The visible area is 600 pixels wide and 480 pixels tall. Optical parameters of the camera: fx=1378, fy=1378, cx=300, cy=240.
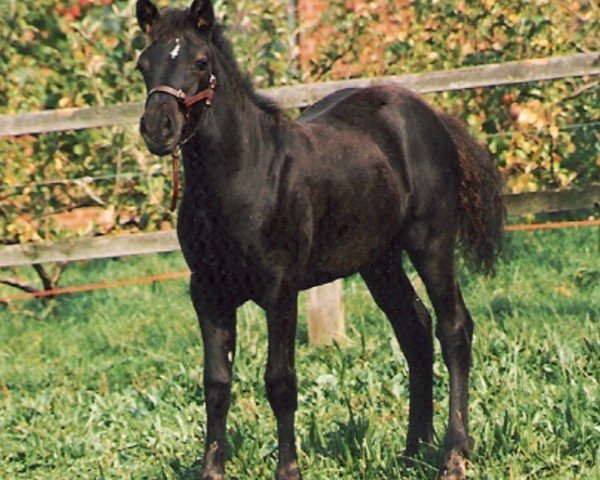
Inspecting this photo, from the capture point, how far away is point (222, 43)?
17.8 feet

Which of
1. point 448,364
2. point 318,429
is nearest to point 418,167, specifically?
point 448,364

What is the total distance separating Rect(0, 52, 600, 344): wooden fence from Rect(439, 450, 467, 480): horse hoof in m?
2.39

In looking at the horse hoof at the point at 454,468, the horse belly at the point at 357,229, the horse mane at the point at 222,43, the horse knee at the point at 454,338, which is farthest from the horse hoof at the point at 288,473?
the horse mane at the point at 222,43

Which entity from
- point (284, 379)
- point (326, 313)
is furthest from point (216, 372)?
point (326, 313)

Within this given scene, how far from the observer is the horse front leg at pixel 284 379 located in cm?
547

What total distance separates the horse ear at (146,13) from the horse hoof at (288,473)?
1806 mm

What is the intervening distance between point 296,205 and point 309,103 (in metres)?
2.40

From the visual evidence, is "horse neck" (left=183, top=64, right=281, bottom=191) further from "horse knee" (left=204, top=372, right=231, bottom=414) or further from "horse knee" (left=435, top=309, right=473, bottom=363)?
"horse knee" (left=435, top=309, right=473, bottom=363)

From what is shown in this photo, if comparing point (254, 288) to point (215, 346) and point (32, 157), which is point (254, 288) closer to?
point (215, 346)

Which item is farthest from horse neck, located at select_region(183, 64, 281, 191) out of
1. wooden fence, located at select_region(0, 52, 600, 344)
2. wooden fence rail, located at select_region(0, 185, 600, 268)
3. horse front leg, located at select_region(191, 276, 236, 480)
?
wooden fence rail, located at select_region(0, 185, 600, 268)

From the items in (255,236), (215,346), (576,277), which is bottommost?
(576,277)

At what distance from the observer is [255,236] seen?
17.6ft

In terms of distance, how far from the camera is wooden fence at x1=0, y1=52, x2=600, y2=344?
7785 mm

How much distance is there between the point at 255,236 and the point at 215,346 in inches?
20.0
